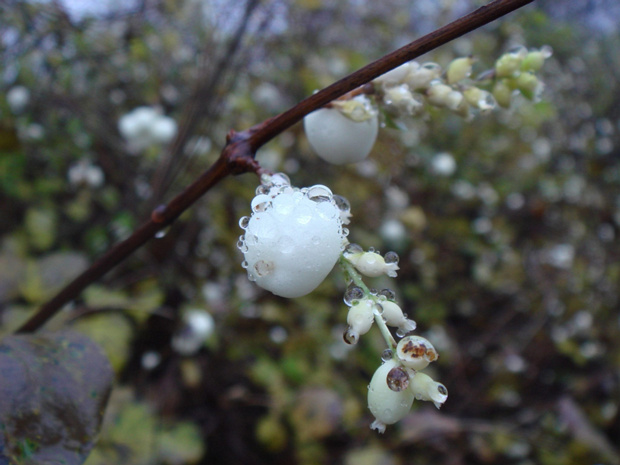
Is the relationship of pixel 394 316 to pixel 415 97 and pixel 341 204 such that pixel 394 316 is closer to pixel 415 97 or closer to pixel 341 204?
pixel 341 204

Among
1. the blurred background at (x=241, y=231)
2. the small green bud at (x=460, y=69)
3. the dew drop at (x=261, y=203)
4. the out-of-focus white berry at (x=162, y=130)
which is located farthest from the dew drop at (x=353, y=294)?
the out-of-focus white berry at (x=162, y=130)

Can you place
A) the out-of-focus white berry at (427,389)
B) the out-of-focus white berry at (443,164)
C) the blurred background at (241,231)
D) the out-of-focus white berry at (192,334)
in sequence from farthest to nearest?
the out-of-focus white berry at (443,164) → the out-of-focus white berry at (192,334) → the blurred background at (241,231) → the out-of-focus white berry at (427,389)

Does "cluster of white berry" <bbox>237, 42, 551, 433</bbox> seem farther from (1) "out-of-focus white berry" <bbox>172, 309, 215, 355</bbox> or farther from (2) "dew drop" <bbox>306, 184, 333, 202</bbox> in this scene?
(1) "out-of-focus white berry" <bbox>172, 309, 215, 355</bbox>

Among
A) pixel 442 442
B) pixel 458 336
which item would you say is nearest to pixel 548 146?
pixel 458 336

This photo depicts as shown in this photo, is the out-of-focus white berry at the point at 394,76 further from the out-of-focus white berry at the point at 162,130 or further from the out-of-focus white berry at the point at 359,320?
the out-of-focus white berry at the point at 162,130

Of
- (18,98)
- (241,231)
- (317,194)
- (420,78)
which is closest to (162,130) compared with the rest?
(241,231)
